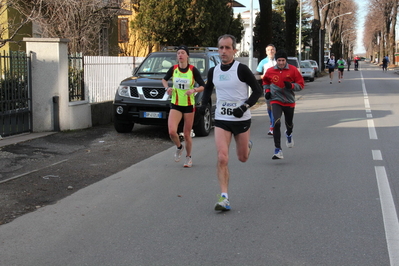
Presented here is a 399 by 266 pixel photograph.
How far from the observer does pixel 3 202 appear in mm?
6402

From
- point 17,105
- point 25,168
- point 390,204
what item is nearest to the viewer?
point 390,204

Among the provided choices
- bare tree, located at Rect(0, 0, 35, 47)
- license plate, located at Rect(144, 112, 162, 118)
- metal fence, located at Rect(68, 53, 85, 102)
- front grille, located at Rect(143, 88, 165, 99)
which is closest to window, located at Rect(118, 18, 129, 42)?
bare tree, located at Rect(0, 0, 35, 47)

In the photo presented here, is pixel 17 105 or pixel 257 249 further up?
pixel 17 105

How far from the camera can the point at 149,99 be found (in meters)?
11.4

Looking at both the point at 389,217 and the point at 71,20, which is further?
the point at 71,20

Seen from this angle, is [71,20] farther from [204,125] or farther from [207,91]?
[207,91]

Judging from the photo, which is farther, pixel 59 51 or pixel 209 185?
pixel 59 51

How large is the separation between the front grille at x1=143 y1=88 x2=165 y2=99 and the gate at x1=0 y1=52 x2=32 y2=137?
2.47 m

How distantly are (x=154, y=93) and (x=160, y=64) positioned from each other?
136 centimetres

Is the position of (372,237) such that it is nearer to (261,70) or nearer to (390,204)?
(390,204)

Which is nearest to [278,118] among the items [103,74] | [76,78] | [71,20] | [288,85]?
[288,85]

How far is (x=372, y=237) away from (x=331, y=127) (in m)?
8.51

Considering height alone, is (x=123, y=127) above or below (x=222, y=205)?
above

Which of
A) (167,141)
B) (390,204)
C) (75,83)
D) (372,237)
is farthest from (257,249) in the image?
(75,83)
